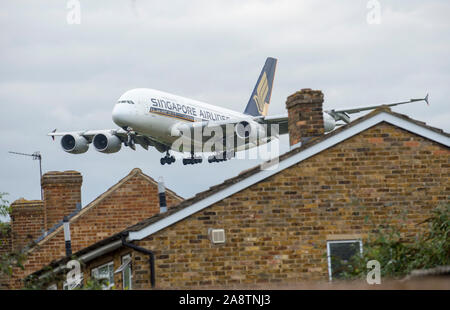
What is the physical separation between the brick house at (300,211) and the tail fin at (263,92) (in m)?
43.8

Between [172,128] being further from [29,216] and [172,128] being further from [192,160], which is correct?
[29,216]

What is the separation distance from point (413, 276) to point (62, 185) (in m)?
15.7

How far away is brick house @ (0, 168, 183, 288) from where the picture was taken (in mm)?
20984

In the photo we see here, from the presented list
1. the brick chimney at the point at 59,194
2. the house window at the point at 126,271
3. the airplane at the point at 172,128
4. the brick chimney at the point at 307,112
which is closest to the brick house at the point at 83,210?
the brick chimney at the point at 59,194

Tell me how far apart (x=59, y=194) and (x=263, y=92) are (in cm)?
3990

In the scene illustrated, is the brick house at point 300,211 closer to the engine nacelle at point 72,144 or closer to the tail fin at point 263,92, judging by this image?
the engine nacelle at point 72,144

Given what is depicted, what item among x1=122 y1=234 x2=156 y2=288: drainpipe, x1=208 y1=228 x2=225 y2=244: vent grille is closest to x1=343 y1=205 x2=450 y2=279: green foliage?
x1=208 y1=228 x2=225 y2=244: vent grille

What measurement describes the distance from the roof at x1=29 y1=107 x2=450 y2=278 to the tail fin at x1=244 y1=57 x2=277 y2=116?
4376cm

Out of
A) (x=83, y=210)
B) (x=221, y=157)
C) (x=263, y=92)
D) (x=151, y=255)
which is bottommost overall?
(x=151, y=255)

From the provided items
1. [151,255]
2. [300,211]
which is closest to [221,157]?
[300,211]

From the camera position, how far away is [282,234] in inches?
526

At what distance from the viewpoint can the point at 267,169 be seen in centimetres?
1357
